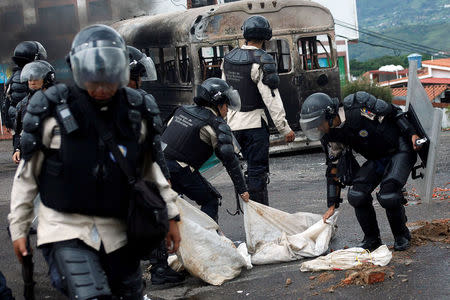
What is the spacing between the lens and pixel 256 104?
7.69 m

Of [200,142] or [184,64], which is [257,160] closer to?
[200,142]

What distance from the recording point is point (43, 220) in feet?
12.1

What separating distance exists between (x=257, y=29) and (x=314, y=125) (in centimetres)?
201

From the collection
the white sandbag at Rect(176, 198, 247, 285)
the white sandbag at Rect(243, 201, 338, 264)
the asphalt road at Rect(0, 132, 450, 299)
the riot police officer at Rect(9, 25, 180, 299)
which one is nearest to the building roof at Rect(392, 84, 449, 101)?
the asphalt road at Rect(0, 132, 450, 299)

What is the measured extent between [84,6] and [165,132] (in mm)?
19845

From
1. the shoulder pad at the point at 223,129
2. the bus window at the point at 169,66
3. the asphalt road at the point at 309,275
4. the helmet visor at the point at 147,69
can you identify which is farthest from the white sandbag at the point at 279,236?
the bus window at the point at 169,66

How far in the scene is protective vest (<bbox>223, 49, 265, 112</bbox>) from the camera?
7672 millimetres

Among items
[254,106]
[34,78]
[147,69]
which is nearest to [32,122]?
[147,69]

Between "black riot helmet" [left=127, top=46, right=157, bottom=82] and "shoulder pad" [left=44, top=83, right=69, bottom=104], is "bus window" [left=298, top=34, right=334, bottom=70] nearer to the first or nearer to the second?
"black riot helmet" [left=127, top=46, right=157, bottom=82]

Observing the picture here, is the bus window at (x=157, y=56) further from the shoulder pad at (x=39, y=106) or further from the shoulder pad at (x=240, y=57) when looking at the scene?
the shoulder pad at (x=39, y=106)

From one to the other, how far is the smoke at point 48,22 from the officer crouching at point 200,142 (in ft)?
50.9

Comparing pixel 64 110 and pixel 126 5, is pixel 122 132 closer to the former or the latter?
pixel 64 110

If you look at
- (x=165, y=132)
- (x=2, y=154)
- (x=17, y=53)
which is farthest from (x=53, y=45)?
(x=165, y=132)

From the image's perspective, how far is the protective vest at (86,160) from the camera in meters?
3.59
